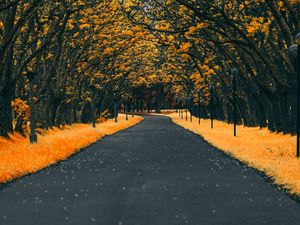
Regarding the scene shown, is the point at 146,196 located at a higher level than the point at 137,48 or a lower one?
lower

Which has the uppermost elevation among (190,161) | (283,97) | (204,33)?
(204,33)

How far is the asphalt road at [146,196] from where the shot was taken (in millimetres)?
8859

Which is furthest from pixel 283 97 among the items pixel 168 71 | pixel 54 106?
pixel 168 71

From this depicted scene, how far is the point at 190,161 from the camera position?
1891cm

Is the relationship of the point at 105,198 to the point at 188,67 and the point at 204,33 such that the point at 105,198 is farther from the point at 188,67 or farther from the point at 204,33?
the point at 188,67

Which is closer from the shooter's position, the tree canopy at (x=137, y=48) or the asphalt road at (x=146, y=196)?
the asphalt road at (x=146, y=196)

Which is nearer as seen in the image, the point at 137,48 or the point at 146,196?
the point at 146,196

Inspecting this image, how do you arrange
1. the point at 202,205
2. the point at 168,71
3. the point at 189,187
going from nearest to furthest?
the point at 202,205 → the point at 189,187 → the point at 168,71

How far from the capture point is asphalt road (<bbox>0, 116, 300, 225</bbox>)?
29.1 ft

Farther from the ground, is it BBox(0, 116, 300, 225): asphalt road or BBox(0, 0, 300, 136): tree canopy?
BBox(0, 0, 300, 136): tree canopy

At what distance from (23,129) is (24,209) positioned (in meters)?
22.5

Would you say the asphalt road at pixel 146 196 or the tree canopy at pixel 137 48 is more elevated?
the tree canopy at pixel 137 48

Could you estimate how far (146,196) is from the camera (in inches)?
440

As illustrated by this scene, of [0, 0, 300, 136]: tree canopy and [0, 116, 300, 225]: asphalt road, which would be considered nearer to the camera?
[0, 116, 300, 225]: asphalt road
